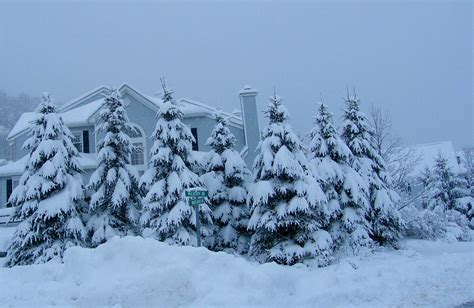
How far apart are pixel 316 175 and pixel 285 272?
26.8ft

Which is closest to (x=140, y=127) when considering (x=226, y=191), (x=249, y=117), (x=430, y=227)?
(x=249, y=117)

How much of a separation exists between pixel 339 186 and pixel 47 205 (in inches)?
471

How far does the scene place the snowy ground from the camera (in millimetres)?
7414

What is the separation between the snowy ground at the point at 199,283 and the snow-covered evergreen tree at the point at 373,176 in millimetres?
8520

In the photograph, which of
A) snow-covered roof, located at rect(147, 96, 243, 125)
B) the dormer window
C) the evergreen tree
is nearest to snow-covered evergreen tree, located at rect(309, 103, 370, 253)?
snow-covered roof, located at rect(147, 96, 243, 125)

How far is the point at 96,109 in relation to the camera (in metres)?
23.7

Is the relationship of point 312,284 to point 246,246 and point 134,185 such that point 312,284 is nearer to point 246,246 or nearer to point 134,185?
point 246,246

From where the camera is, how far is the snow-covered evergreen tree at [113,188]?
16.3 metres

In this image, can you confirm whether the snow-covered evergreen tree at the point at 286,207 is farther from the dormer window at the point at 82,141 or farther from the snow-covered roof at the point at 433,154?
the snow-covered roof at the point at 433,154

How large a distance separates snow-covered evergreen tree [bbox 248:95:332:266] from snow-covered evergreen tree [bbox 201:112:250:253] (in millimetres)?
1427

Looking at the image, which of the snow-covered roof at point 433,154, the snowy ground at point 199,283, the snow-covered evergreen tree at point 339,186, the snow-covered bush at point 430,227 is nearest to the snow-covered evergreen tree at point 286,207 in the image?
the snow-covered evergreen tree at point 339,186

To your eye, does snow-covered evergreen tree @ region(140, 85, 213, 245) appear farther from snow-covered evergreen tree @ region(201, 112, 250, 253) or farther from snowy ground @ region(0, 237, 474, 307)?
snowy ground @ region(0, 237, 474, 307)

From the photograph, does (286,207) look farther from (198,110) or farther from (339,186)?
(198,110)

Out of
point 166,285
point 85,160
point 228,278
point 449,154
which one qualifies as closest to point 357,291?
point 228,278
